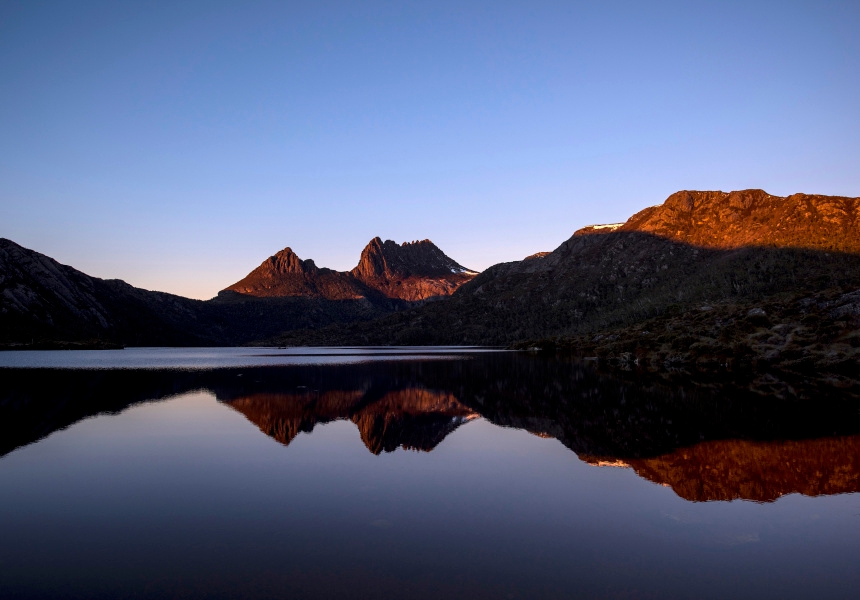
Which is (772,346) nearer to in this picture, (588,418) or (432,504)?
(588,418)

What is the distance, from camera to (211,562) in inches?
587

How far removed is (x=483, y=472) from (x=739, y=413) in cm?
2885

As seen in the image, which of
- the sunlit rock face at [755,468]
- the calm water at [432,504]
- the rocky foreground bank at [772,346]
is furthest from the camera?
the rocky foreground bank at [772,346]

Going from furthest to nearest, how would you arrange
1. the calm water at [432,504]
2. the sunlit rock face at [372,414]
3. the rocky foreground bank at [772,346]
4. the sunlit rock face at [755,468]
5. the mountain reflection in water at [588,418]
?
the rocky foreground bank at [772,346], the sunlit rock face at [372,414], the mountain reflection in water at [588,418], the sunlit rock face at [755,468], the calm water at [432,504]

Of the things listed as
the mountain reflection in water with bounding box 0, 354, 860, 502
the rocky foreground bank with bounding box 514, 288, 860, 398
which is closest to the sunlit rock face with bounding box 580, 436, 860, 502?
the mountain reflection in water with bounding box 0, 354, 860, 502

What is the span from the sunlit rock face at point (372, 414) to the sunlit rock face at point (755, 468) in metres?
13.1

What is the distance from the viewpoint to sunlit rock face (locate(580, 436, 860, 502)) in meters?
23.0

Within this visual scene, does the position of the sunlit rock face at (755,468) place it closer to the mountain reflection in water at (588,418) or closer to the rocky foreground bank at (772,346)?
the mountain reflection in water at (588,418)

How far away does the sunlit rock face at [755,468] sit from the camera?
75.3ft

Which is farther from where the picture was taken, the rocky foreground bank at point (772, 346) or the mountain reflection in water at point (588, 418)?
the rocky foreground bank at point (772, 346)

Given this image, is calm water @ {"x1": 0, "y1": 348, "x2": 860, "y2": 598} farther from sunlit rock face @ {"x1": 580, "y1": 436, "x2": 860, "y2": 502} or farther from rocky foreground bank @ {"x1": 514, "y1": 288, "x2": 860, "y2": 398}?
rocky foreground bank @ {"x1": 514, "y1": 288, "x2": 860, "y2": 398}

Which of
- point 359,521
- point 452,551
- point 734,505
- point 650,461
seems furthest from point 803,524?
point 359,521

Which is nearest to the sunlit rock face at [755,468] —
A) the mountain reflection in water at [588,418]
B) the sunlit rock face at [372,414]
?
the mountain reflection in water at [588,418]

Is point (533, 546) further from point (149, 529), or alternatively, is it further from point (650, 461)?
point (650, 461)
